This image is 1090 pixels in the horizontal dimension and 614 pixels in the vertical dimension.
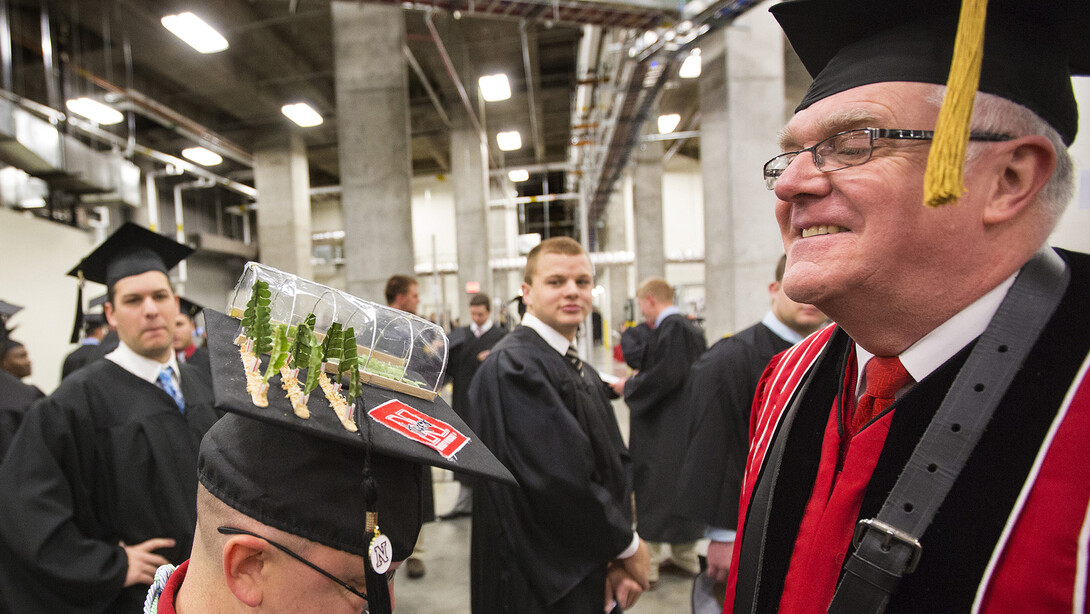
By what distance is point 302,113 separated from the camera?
38.3 ft

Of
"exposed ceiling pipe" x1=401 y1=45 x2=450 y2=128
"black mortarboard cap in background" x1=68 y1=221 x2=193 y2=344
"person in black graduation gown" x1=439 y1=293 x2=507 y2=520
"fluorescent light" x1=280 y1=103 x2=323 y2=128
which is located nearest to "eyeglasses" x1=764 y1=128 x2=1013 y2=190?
"black mortarboard cap in background" x1=68 y1=221 x2=193 y2=344

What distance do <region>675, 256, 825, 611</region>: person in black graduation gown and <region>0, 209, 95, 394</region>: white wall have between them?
400 inches

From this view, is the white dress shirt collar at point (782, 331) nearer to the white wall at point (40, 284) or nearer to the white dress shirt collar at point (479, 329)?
the white dress shirt collar at point (479, 329)

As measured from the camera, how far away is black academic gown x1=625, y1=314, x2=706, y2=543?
4.12 m

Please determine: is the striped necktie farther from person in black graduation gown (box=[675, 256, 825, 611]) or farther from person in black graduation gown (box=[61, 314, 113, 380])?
person in black graduation gown (box=[61, 314, 113, 380])

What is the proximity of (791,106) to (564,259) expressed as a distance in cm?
956

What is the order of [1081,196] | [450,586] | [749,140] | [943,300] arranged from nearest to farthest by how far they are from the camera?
[943,300] < [1081,196] < [450,586] < [749,140]

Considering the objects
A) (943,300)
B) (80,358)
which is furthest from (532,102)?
(943,300)

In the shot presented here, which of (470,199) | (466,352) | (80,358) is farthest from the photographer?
(470,199)

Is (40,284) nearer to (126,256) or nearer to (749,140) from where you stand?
(126,256)

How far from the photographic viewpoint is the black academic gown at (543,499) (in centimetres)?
217

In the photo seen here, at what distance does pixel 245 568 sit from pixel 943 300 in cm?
125

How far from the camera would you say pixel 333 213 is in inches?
941

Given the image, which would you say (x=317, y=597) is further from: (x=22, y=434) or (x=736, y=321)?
(x=736, y=321)
